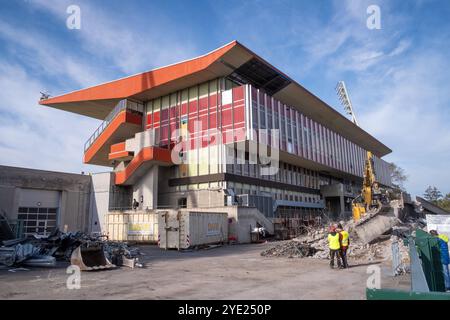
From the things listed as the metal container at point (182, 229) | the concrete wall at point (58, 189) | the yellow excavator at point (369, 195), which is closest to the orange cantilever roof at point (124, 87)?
the concrete wall at point (58, 189)

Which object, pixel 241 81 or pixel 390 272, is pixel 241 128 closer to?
pixel 241 81

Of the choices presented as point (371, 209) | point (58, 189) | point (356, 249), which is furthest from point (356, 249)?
point (58, 189)

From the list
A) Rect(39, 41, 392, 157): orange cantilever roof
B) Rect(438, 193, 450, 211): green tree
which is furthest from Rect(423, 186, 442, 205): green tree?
Rect(39, 41, 392, 157): orange cantilever roof

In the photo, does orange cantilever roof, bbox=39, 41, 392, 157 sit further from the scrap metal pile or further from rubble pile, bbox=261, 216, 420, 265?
the scrap metal pile

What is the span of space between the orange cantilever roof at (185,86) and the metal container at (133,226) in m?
13.8

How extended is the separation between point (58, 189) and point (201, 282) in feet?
88.6

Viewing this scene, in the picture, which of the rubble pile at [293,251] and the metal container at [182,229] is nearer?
the rubble pile at [293,251]

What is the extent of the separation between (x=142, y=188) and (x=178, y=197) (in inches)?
144

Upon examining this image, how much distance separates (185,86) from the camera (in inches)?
1374

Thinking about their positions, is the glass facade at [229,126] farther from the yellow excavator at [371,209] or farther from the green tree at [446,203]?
the green tree at [446,203]

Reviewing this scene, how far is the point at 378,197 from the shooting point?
26969 millimetres

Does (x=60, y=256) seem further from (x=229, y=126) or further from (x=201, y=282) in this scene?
(x=229, y=126)

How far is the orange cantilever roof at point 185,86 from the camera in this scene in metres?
30.3
